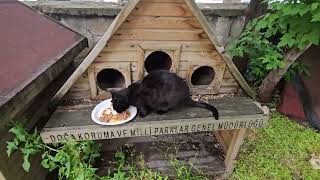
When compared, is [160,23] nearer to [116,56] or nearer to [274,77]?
[116,56]

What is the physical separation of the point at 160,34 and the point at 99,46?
0.47 meters

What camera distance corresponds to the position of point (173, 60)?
76.4 inches

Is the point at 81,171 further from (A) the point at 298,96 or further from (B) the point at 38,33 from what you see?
(A) the point at 298,96

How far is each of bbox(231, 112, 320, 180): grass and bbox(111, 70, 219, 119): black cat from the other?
1.07m

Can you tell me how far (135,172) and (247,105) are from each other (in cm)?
125

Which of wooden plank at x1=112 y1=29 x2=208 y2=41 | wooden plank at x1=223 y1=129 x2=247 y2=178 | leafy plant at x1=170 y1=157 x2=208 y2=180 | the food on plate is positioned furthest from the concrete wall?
leafy plant at x1=170 y1=157 x2=208 y2=180

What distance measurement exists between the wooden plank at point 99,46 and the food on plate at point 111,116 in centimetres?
35

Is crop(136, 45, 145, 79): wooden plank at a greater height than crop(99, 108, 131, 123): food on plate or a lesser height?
greater

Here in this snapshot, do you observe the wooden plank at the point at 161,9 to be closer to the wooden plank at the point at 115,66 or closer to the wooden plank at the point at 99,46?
the wooden plank at the point at 99,46

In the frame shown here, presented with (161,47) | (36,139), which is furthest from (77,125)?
(161,47)

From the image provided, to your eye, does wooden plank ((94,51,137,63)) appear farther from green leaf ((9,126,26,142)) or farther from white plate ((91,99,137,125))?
green leaf ((9,126,26,142))

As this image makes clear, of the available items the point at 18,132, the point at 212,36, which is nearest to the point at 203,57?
the point at 212,36

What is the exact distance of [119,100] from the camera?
1829mm

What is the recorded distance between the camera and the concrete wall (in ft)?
9.50
